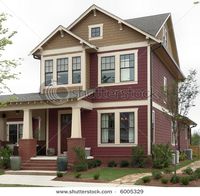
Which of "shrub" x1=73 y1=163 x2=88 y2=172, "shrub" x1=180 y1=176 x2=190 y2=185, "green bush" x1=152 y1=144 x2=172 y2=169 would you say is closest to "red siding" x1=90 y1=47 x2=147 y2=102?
"green bush" x1=152 y1=144 x2=172 y2=169

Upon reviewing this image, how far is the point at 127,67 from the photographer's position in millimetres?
21141

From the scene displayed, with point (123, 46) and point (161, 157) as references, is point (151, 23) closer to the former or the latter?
point (123, 46)

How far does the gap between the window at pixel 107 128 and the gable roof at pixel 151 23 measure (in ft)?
17.9

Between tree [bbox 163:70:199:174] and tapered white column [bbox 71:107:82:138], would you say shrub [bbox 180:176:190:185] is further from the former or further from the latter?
tapered white column [bbox 71:107:82:138]

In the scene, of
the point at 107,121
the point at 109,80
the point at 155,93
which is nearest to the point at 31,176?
the point at 107,121

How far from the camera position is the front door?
73.4ft

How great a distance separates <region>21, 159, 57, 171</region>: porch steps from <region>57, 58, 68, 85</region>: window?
16.2 ft

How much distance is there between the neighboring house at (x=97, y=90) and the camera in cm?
2058

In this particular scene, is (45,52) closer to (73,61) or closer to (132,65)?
(73,61)

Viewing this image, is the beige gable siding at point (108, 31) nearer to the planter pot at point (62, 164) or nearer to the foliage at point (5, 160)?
the planter pot at point (62, 164)

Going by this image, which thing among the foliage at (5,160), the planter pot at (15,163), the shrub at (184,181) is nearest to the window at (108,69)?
the planter pot at (15,163)

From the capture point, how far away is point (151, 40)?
813 inches

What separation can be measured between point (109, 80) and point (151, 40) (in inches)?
129

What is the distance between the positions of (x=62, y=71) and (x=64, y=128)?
341cm
